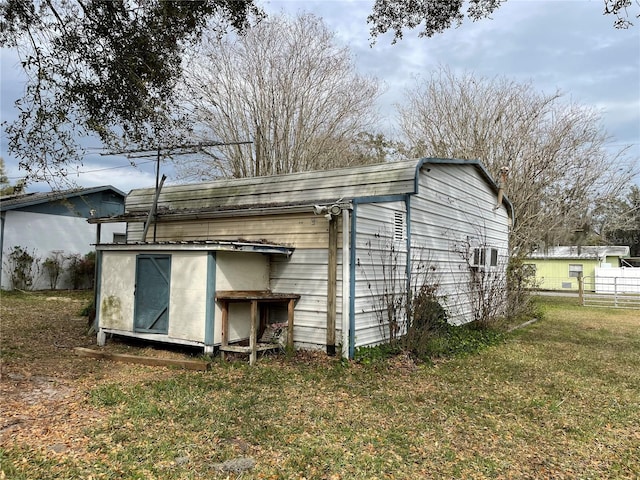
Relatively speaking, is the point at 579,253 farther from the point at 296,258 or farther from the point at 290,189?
the point at 296,258

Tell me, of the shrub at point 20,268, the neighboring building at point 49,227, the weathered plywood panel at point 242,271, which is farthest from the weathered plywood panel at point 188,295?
the shrub at point 20,268

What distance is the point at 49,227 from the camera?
17922 mm

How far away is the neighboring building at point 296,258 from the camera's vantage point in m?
7.08

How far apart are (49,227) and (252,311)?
14.9 meters

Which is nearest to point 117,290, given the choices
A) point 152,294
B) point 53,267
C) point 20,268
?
point 152,294

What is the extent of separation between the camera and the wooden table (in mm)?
6781

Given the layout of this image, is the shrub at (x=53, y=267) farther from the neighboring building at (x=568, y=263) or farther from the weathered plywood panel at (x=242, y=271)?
the neighboring building at (x=568, y=263)

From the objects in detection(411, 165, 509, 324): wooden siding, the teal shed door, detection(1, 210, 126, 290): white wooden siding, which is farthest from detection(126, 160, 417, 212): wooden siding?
detection(1, 210, 126, 290): white wooden siding

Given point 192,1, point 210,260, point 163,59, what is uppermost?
point 192,1

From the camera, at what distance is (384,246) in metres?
7.88

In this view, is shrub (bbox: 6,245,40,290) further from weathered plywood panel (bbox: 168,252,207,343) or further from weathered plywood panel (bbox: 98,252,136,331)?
weathered plywood panel (bbox: 168,252,207,343)

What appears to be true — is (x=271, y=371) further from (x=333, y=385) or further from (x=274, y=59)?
(x=274, y=59)

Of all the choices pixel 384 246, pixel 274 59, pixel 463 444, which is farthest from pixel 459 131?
pixel 463 444

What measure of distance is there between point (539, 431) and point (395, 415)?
4.72 ft
